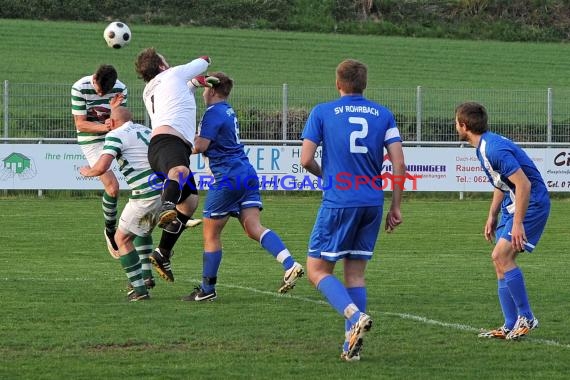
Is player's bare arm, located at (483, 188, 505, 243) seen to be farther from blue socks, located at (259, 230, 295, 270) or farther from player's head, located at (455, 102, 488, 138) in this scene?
blue socks, located at (259, 230, 295, 270)

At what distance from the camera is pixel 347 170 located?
26.5ft

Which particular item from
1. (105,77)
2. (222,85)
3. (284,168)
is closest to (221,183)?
(222,85)

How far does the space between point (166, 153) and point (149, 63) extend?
99cm

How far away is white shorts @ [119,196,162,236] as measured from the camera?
423 inches

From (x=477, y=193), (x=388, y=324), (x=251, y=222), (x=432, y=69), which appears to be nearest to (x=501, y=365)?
(x=388, y=324)

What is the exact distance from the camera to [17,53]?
4416 cm

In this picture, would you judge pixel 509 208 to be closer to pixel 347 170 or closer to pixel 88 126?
pixel 347 170

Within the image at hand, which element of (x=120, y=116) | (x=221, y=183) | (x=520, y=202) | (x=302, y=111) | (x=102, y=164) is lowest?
(x=302, y=111)

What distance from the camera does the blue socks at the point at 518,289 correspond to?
345 inches

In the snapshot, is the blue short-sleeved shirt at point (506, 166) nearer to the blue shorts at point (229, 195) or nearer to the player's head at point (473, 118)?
the player's head at point (473, 118)

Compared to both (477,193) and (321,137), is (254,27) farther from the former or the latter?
(321,137)

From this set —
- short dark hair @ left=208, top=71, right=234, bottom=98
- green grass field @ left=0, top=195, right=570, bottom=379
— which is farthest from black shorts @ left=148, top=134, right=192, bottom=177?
green grass field @ left=0, top=195, right=570, bottom=379

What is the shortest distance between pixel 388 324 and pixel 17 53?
121 feet

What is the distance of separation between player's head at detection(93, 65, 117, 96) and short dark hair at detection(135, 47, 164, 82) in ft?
3.44
